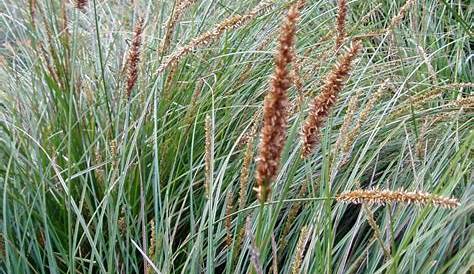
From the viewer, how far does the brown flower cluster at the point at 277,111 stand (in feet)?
2.18

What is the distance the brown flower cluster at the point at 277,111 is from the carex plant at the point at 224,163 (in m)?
0.15

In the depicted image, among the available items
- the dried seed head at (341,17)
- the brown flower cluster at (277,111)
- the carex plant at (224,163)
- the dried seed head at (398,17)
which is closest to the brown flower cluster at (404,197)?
the carex plant at (224,163)

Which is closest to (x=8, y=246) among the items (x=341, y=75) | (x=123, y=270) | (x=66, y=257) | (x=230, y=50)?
(x=66, y=257)

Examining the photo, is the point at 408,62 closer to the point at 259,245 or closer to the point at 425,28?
the point at 425,28

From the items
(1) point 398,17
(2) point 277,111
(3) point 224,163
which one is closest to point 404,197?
(2) point 277,111

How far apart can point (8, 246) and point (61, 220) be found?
0.89 ft

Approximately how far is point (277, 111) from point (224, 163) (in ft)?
2.66

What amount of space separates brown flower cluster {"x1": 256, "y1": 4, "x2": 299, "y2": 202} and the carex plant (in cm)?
15

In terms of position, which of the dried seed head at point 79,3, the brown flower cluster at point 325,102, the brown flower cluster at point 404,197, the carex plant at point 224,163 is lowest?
the carex plant at point 224,163

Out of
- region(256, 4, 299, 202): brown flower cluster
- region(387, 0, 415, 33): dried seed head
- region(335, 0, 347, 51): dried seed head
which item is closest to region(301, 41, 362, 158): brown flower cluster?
region(256, 4, 299, 202): brown flower cluster

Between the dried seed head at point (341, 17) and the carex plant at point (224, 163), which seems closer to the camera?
the dried seed head at point (341, 17)

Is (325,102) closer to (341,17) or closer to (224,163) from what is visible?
(341,17)

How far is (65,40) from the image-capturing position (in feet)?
6.15

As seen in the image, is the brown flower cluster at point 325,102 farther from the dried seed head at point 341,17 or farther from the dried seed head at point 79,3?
the dried seed head at point 79,3
